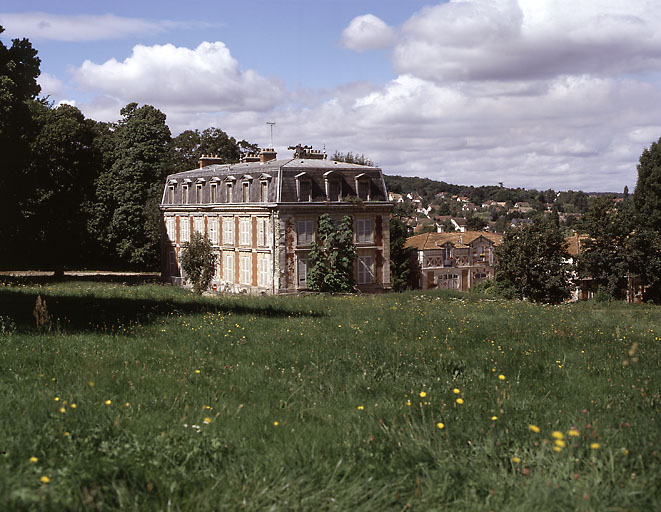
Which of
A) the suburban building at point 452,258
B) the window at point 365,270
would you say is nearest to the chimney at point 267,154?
the window at point 365,270

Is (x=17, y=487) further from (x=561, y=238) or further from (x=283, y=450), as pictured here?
(x=561, y=238)

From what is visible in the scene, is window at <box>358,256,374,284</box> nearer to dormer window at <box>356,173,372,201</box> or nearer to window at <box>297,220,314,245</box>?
window at <box>297,220,314,245</box>

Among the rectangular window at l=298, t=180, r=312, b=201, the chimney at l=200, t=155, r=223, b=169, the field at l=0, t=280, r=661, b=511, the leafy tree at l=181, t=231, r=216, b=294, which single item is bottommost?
the field at l=0, t=280, r=661, b=511

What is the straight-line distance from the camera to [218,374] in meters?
10.8

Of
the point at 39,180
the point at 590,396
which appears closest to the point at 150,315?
the point at 590,396

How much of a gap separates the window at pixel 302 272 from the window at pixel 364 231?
4440 millimetres

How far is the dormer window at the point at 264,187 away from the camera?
168 feet

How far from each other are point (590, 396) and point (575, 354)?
3545 mm

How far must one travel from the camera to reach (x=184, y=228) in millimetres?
62656

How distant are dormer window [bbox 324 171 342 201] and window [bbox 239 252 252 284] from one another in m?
7.97

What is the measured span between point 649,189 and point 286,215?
38636 millimetres

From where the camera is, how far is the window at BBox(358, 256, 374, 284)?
176ft

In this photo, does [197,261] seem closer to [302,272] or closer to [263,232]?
[263,232]

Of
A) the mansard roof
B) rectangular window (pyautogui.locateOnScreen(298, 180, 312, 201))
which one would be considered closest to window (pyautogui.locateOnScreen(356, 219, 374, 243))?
the mansard roof
